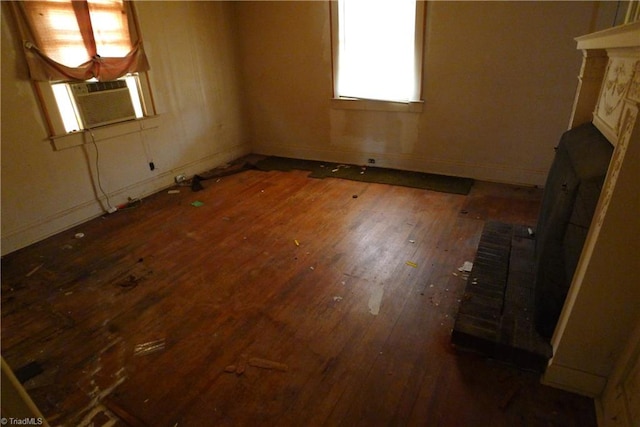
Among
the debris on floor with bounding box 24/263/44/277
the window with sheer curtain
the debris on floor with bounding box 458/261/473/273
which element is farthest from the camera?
the window with sheer curtain

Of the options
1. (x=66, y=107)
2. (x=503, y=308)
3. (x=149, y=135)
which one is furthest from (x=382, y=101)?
(x=66, y=107)

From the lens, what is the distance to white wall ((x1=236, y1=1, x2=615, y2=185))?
3.45 m

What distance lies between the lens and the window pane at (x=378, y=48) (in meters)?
3.90

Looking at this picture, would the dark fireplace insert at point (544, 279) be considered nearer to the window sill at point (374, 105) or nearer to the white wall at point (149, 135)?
the window sill at point (374, 105)

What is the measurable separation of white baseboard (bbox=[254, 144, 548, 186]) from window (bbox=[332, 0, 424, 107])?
729mm

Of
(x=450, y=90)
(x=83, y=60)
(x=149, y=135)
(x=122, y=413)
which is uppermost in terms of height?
(x=83, y=60)

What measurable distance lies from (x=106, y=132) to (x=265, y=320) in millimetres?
2626

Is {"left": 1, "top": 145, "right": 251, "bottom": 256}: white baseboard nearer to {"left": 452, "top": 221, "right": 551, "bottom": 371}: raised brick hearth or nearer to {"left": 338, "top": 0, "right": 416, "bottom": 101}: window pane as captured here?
{"left": 338, "top": 0, "right": 416, "bottom": 101}: window pane

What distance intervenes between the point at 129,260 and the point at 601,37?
3257 millimetres

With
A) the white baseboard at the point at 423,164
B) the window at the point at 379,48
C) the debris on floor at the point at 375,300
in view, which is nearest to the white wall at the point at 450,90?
the white baseboard at the point at 423,164

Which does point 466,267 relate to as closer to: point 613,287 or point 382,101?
point 613,287

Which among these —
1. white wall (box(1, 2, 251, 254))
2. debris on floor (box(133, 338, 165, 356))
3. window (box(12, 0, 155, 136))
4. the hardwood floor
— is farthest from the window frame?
debris on floor (box(133, 338, 165, 356))

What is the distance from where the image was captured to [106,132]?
A: 351 cm

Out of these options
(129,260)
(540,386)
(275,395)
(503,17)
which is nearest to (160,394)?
(275,395)
